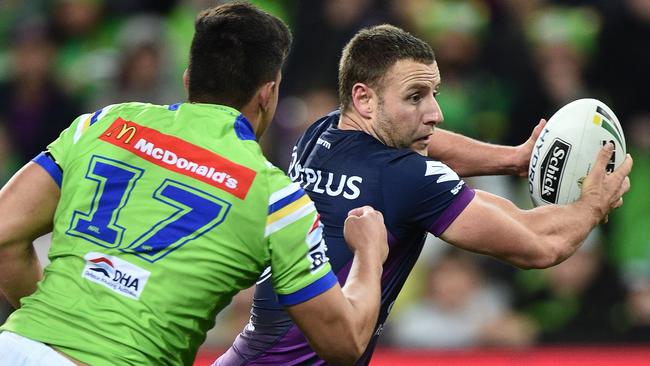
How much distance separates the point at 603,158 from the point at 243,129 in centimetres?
164

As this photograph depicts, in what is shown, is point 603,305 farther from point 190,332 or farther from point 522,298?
point 190,332

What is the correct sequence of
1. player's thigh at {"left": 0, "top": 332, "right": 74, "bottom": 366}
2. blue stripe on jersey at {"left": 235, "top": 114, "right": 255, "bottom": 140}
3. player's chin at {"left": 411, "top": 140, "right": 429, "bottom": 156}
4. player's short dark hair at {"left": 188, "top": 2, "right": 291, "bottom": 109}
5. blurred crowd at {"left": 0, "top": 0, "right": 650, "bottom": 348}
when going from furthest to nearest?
blurred crowd at {"left": 0, "top": 0, "right": 650, "bottom": 348}, player's chin at {"left": 411, "top": 140, "right": 429, "bottom": 156}, player's short dark hair at {"left": 188, "top": 2, "right": 291, "bottom": 109}, blue stripe on jersey at {"left": 235, "top": 114, "right": 255, "bottom": 140}, player's thigh at {"left": 0, "top": 332, "right": 74, "bottom": 366}

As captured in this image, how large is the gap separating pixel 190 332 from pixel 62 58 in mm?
6580

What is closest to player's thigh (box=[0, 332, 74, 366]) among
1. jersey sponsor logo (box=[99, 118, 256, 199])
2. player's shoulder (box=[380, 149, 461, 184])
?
jersey sponsor logo (box=[99, 118, 256, 199])

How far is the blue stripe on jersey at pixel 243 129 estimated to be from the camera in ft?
12.1

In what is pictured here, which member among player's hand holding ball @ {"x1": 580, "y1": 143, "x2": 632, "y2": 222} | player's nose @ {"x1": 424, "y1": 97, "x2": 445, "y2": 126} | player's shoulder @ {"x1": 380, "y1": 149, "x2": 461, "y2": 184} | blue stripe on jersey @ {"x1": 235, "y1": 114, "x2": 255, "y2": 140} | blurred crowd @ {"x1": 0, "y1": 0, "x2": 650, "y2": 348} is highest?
blue stripe on jersey @ {"x1": 235, "y1": 114, "x2": 255, "y2": 140}

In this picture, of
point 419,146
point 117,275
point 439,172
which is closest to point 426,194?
point 439,172

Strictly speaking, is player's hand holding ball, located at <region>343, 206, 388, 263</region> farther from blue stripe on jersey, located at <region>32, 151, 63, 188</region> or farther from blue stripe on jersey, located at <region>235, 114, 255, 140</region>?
blue stripe on jersey, located at <region>32, 151, 63, 188</region>

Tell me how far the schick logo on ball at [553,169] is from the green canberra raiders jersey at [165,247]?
56.6 inches

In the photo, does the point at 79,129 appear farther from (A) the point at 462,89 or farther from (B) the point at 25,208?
(A) the point at 462,89

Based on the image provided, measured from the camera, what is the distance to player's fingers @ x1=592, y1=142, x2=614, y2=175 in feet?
15.0

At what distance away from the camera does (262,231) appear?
139 inches

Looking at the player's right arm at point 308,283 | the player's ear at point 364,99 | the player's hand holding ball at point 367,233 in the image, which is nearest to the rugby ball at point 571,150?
the player's ear at point 364,99

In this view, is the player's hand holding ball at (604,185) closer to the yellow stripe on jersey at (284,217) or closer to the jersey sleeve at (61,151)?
the yellow stripe on jersey at (284,217)
